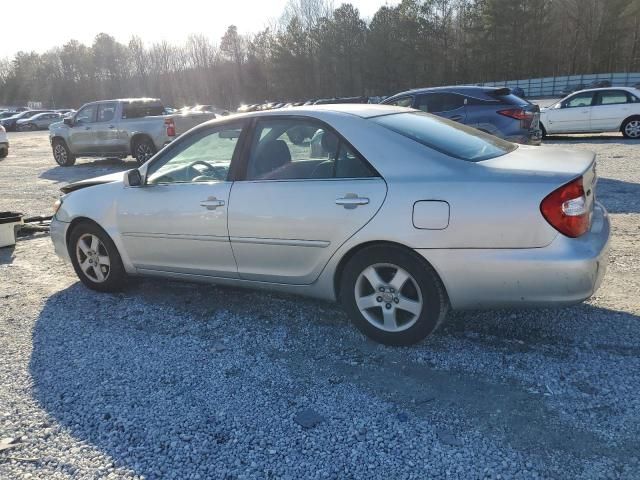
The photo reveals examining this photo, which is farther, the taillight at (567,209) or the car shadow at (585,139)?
the car shadow at (585,139)

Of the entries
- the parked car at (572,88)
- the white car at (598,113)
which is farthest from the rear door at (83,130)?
the parked car at (572,88)

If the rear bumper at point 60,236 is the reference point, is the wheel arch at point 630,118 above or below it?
above

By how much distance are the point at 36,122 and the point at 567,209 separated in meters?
46.0

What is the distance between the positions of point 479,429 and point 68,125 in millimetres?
15381

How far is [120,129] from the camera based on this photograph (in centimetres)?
1412

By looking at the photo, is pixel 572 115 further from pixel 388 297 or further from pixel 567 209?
pixel 388 297

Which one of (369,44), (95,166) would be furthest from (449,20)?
(95,166)

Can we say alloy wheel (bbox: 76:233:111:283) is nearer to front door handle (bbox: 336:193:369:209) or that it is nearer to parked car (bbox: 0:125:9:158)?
front door handle (bbox: 336:193:369:209)

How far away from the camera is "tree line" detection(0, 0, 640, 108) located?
53.8 meters

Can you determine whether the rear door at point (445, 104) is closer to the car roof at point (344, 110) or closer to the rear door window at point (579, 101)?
the car roof at point (344, 110)

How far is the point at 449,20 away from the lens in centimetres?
5891

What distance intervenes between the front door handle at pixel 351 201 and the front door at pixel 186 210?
940mm

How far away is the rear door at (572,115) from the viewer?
47.9 feet

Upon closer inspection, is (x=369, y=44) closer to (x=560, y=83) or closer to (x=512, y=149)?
(x=560, y=83)
